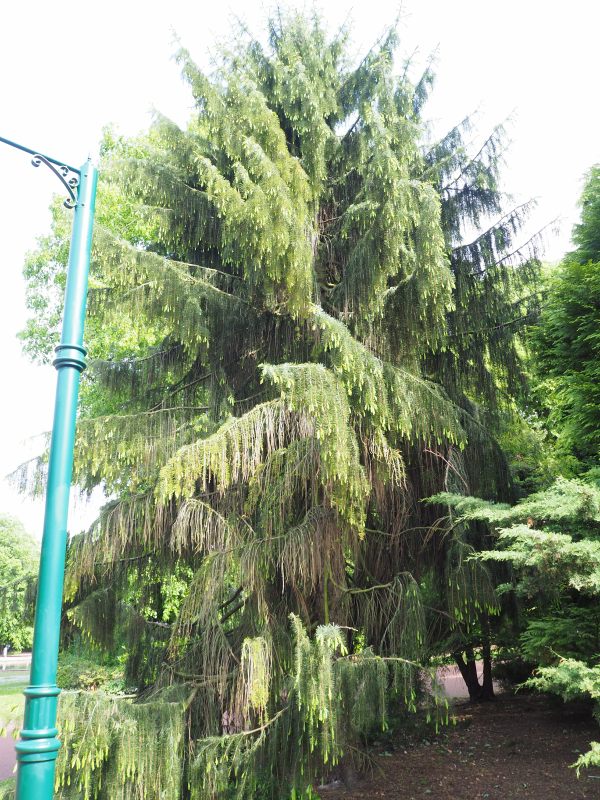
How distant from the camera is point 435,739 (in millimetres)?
8680

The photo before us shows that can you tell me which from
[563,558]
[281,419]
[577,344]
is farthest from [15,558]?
[563,558]

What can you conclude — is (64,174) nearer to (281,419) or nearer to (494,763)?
Answer: (281,419)

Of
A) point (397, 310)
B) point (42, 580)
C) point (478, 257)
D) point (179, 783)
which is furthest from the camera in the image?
point (478, 257)

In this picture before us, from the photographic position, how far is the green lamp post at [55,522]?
2.62 m

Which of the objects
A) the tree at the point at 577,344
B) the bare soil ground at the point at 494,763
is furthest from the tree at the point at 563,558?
the bare soil ground at the point at 494,763

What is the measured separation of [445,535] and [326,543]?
162 centimetres

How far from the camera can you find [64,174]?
144 inches

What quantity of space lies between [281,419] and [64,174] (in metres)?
3.11

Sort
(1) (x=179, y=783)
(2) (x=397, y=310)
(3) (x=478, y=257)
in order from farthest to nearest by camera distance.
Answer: (3) (x=478, y=257)
(2) (x=397, y=310)
(1) (x=179, y=783)

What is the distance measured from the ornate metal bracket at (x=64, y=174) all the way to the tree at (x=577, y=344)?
4641mm

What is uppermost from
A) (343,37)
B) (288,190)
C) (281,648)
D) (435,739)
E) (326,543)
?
(343,37)

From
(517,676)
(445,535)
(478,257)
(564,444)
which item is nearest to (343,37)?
(478,257)

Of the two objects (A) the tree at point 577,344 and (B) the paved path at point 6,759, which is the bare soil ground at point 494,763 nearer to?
(A) the tree at point 577,344

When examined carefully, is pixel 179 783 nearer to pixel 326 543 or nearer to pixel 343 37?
pixel 326 543
